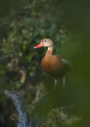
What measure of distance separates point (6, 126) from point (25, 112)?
2.34 metres

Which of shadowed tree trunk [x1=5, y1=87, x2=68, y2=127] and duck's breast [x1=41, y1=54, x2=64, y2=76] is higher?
duck's breast [x1=41, y1=54, x2=64, y2=76]

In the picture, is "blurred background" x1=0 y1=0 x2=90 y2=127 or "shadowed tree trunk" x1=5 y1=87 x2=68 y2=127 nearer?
"shadowed tree trunk" x1=5 y1=87 x2=68 y2=127

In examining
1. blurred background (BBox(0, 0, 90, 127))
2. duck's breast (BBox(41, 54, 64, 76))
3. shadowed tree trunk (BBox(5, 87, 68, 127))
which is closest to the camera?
shadowed tree trunk (BBox(5, 87, 68, 127))

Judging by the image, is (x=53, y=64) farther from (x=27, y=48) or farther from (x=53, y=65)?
(x=27, y=48)

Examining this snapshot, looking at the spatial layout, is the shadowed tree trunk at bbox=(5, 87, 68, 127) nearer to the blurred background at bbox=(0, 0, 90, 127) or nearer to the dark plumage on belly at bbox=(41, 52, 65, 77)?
the blurred background at bbox=(0, 0, 90, 127)

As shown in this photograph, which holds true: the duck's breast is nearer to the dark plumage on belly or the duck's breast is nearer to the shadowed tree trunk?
the dark plumage on belly

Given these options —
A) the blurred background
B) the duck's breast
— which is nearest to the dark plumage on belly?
the duck's breast

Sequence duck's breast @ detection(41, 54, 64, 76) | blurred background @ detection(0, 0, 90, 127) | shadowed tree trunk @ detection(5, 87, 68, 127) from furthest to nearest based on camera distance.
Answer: blurred background @ detection(0, 0, 90, 127)
duck's breast @ detection(41, 54, 64, 76)
shadowed tree trunk @ detection(5, 87, 68, 127)

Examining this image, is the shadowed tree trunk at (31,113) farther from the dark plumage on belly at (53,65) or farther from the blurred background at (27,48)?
the dark plumage on belly at (53,65)

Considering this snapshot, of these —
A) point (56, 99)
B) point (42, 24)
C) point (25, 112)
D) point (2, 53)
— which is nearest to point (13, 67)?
point (2, 53)

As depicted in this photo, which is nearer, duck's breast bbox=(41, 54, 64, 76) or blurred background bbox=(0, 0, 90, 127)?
duck's breast bbox=(41, 54, 64, 76)

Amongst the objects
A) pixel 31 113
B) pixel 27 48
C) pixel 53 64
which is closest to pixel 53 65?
pixel 53 64

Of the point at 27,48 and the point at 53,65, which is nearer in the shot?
the point at 53,65

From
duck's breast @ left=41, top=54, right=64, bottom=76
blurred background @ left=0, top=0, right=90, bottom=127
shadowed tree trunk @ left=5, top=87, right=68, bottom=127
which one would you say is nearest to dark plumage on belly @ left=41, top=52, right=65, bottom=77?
duck's breast @ left=41, top=54, right=64, bottom=76
